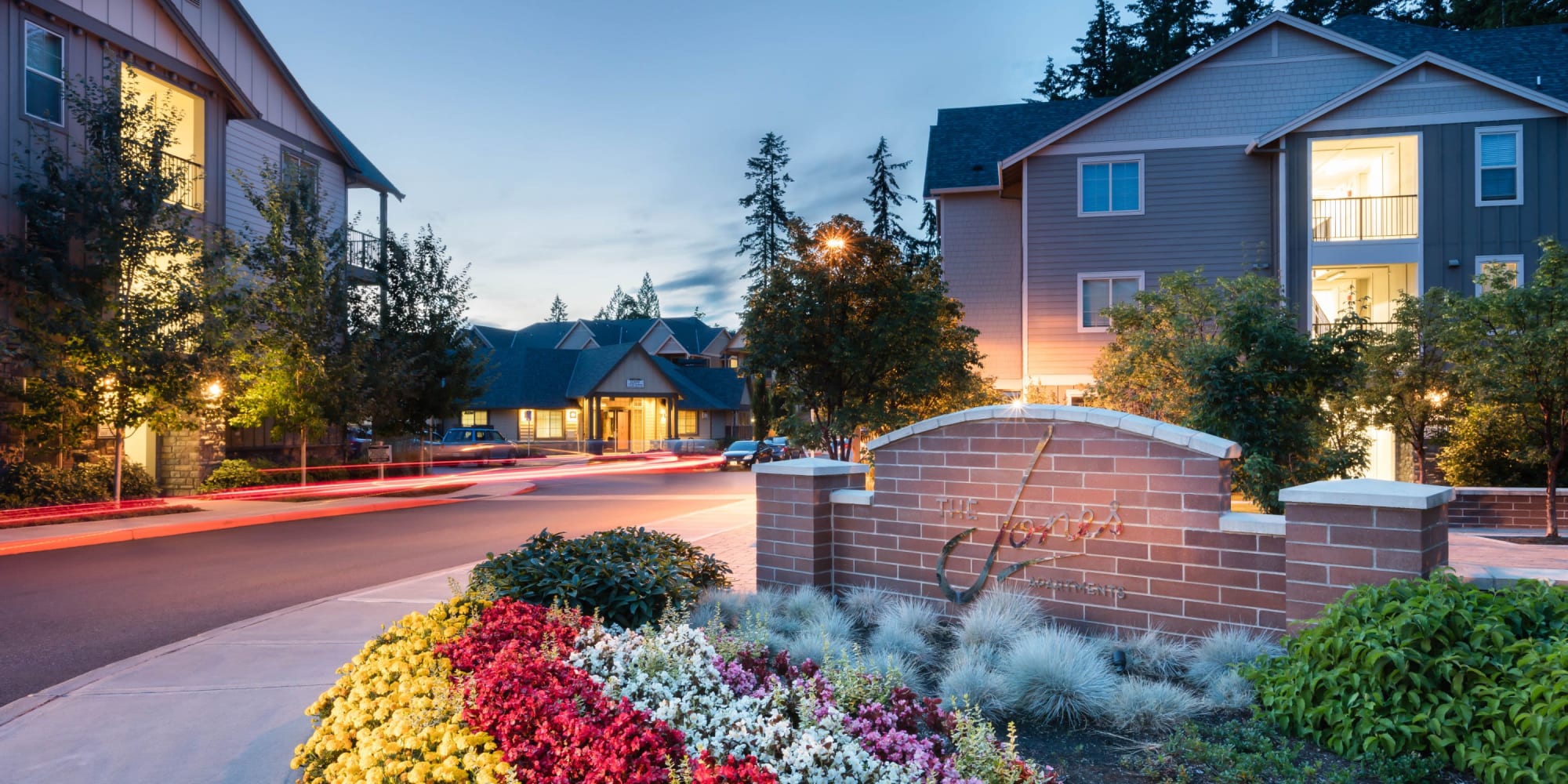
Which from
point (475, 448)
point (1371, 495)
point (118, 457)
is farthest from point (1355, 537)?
point (475, 448)

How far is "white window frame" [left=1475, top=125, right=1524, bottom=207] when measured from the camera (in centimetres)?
2009

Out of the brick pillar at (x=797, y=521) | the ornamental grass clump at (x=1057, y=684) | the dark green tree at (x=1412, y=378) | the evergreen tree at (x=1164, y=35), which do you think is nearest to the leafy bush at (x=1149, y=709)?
the ornamental grass clump at (x=1057, y=684)

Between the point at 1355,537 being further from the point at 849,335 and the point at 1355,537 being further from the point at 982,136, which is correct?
the point at 982,136

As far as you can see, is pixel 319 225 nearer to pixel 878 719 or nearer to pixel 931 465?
pixel 931 465

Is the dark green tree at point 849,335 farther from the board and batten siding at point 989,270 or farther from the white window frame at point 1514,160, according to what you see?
the white window frame at point 1514,160

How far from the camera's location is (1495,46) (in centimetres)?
2380

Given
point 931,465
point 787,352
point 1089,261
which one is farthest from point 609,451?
point 931,465

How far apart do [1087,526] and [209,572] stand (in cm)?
1038

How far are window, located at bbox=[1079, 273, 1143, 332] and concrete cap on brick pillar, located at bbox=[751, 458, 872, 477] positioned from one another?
16277 millimetres

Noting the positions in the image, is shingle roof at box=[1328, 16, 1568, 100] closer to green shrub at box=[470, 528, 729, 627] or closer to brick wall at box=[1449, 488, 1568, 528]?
brick wall at box=[1449, 488, 1568, 528]

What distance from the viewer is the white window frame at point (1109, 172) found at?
22312 millimetres

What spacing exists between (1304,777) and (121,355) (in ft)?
61.6

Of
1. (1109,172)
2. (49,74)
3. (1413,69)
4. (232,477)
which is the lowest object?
(232,477)

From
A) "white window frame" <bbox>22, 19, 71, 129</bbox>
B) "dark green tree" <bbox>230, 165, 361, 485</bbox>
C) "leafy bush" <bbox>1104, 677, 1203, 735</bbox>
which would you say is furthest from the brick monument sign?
"white window frame" <bbox>22, 19, 71, 129</bbox>
